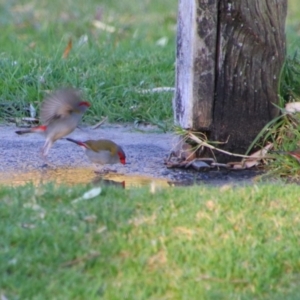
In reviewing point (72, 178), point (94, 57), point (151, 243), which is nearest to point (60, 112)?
point (72, 178)

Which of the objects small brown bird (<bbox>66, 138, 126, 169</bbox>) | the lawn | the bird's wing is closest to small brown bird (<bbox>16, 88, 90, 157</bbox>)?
the bird's wing

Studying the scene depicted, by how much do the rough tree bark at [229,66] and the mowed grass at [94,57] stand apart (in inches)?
42.1

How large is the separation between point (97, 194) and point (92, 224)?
344 millimetres

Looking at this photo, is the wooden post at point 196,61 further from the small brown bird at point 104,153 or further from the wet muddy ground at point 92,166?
the small brown bird at point 104,153

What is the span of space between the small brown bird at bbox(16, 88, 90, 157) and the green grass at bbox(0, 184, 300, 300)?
84 cm

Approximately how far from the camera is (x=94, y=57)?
26.0 feet

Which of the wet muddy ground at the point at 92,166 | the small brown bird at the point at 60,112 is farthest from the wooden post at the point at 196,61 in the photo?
A: the small brown bird at the point at 60,112

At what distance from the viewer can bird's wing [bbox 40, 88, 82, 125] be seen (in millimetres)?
5227

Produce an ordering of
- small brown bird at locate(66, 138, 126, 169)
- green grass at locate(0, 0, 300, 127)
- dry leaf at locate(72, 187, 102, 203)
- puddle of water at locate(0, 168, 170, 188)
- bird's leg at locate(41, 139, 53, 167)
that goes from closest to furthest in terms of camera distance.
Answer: dry leaf at locate(72, 187, 102, 203)
puddle of water at locate(0, 168, 170, 188)
small brown bird at locate(66, 138, 126, 169)
bird's leg at locate(41, 139, 53, 167)
green grass at locate(0, 0, 300, 127)

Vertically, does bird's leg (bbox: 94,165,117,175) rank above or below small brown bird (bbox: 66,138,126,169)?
below

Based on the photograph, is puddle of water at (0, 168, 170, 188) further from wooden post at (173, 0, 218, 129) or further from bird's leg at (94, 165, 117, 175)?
wooden post at (173, 0, 218, 129)

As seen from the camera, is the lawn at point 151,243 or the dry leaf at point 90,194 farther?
the dry leaf at point 90,194

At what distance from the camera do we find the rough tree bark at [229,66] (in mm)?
5262

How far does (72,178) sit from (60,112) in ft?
1.23
